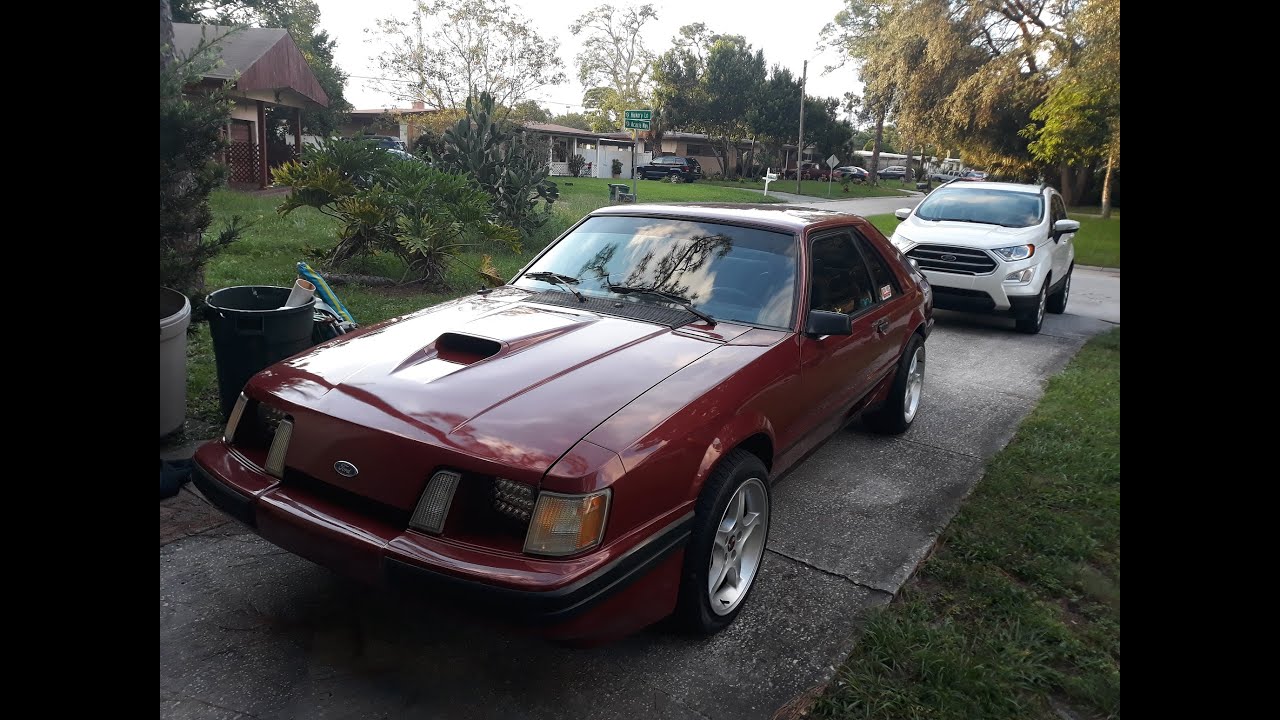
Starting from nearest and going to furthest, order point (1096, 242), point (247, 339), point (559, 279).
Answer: point (559, 279), point (247, 339), point (1096, 242)

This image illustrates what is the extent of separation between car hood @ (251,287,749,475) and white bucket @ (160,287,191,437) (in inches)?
52.3

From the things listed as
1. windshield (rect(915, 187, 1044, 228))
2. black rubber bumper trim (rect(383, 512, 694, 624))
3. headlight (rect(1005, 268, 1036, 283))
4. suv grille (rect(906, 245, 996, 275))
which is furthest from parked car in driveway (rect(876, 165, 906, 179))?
black rubber bumper trim (rect(383, 512, 694, 624))

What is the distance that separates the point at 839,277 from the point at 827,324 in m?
0.80

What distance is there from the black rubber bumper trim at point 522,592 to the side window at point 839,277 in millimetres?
1941

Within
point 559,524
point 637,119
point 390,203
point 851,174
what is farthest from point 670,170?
point 559,524

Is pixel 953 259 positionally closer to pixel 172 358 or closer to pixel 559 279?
pixel 559 279

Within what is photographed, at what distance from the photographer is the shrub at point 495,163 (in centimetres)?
1250

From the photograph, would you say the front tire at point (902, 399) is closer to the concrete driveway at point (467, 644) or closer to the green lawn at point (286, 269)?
the concrete driveway at point (467, 644)

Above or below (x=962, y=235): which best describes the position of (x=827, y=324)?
below

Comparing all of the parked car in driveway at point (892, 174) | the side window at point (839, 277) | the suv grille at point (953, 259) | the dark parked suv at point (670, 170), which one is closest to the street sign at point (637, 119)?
the suv grille at point (953, 259)

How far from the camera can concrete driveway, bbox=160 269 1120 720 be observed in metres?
2.67

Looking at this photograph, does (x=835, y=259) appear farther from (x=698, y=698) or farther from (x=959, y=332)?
(x=959, y=332)

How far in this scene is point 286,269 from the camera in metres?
9.84
